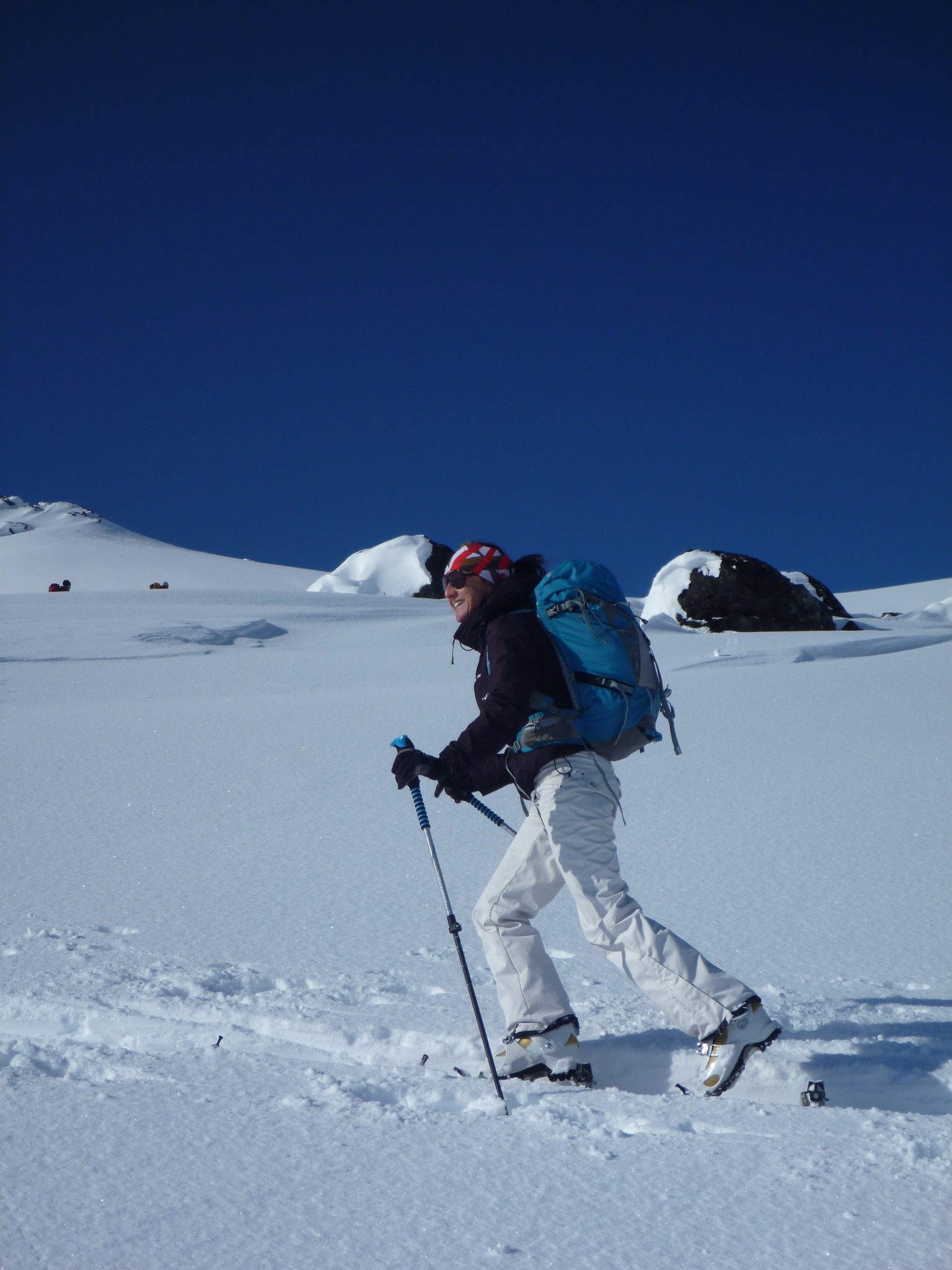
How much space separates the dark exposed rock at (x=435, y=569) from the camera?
30844mm

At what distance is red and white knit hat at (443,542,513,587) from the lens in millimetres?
2984

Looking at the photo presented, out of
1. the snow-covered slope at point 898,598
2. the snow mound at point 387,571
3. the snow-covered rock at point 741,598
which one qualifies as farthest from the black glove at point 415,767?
the snow-covered slope at point 898,598

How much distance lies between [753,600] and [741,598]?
0.25m

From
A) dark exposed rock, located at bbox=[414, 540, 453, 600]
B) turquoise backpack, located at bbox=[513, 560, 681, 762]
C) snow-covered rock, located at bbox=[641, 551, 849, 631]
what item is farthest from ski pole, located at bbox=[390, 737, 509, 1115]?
dark exposed rock, located at bbox=[414, 540, 453, 600]

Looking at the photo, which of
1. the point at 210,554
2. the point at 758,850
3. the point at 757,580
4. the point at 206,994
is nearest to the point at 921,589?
the point at 757,580

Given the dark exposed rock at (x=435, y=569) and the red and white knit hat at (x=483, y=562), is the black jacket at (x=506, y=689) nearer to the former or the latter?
the red and white knit hat at (x=483, y=562)

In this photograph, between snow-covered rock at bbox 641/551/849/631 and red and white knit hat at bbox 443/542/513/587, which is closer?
red and white knit hat at bbox 443/542/513/587

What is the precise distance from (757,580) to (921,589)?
25096 mm

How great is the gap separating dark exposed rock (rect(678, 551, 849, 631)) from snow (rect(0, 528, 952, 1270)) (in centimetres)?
1007

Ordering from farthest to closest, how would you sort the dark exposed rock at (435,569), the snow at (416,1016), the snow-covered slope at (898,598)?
the snow-covered slope at (898,598) → the dark exposed rock at (435,569) → the snow at (416,1016)

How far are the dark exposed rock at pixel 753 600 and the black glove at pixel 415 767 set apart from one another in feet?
51.9

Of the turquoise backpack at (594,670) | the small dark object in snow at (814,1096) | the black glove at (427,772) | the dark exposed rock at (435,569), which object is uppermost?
the dark exposed rock at (435,569)

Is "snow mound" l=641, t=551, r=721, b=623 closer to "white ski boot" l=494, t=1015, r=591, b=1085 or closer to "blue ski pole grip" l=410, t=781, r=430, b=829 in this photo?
"blue ski pole grip" l=410, t=781, r=430, b=829

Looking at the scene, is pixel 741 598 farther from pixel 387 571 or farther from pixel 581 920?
pixel 387 571
